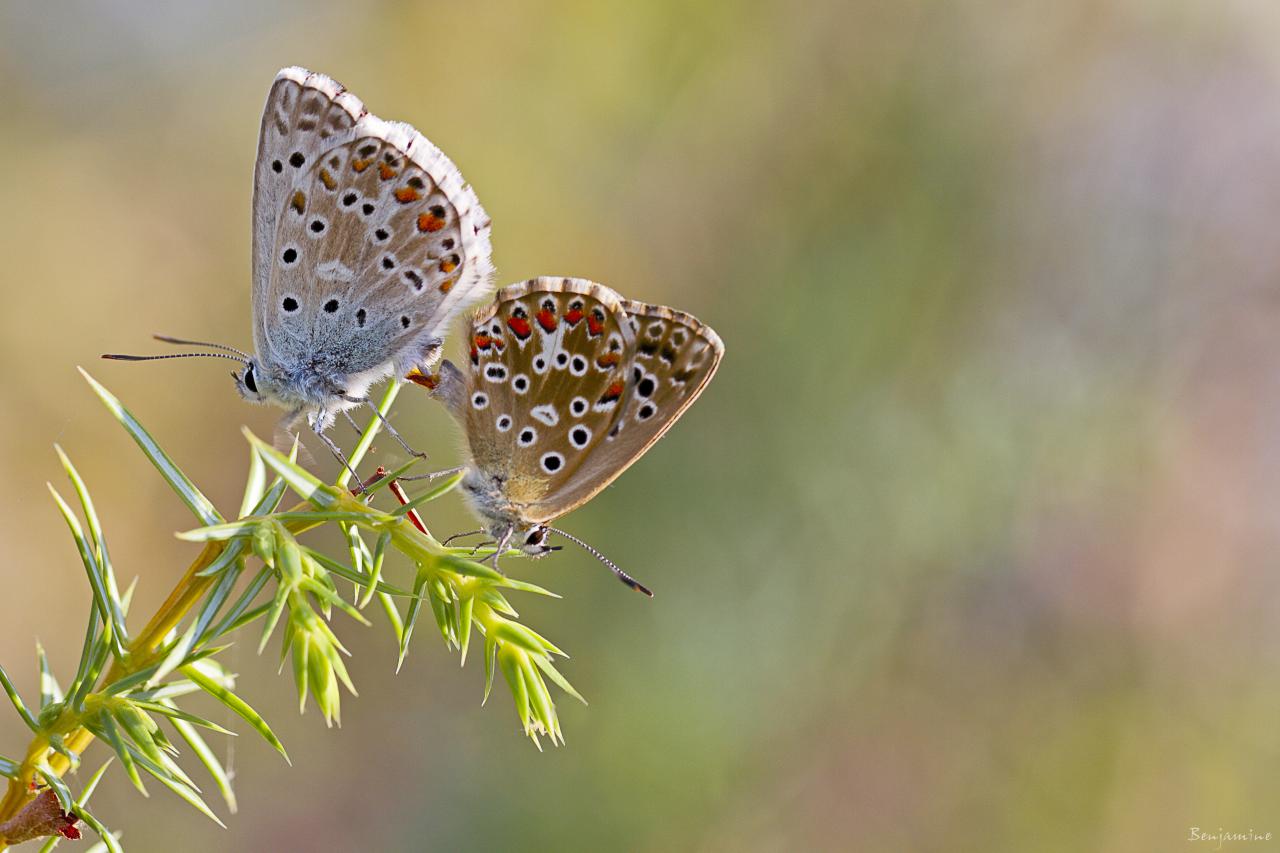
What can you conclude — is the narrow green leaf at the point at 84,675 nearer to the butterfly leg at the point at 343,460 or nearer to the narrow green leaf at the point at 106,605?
the narrow green leaf at the point at 106,605

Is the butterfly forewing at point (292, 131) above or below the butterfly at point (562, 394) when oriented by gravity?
above

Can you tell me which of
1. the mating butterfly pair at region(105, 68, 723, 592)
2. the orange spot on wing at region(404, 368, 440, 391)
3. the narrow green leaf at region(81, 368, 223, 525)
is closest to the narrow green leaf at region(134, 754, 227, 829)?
the narrow green leaf at region(81, 368, 223, 525)

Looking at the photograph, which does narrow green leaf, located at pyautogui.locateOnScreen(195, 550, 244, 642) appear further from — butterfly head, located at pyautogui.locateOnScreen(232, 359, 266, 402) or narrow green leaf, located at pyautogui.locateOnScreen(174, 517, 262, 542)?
butterfly head, located at pyautogui.locateOnScreen(232, 359, 266, 402)

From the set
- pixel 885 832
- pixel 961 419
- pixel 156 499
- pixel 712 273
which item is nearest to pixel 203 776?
pixel 156 499

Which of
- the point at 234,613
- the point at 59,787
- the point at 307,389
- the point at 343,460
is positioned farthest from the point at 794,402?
the point at 59,787

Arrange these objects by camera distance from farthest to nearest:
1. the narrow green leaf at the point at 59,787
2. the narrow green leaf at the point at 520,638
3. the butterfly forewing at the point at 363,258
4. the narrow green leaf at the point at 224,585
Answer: the butterfly forewing at the point at 363,258, the narrow green leaf at the point at 520,638, the narrow green leaf at the point at 224,585, the narrow green leaf at the point at 59,787

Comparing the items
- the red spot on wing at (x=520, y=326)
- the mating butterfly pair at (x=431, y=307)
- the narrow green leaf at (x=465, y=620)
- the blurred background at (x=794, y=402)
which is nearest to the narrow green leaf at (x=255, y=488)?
the narrow green leaf at (x=465, y=620)
